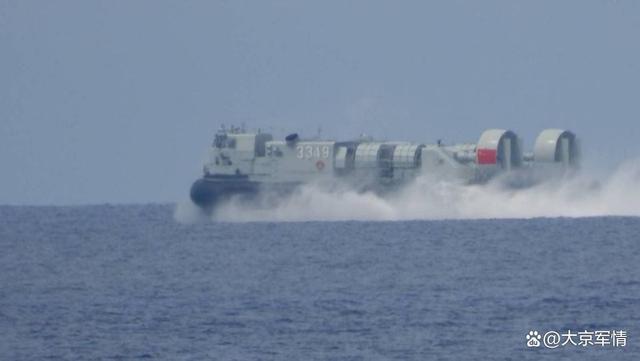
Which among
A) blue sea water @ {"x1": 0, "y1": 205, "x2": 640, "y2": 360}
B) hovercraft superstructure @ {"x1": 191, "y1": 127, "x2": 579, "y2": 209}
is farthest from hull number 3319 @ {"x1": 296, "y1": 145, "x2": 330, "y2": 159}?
blue sea water @ {"x1": 0, "y1": 205, "x2": 640, "y2": 360}

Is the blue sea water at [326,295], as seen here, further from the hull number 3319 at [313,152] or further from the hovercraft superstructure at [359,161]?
the hull number 3319 at [313,152]

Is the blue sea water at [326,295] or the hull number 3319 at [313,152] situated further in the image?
the hull number 3319 at [313,152]

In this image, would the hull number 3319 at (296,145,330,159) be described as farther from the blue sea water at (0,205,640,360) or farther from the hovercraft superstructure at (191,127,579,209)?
the blue sea water at (0,205,640,360)

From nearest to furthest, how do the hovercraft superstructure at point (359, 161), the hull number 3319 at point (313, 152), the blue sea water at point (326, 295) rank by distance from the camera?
1. the blue sea water at point (326, 295)
2. the hovercraft superstructure at point (359, 161)
3. the hull number 3319 at point (313, 152)

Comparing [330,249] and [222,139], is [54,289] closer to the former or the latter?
[330,249]

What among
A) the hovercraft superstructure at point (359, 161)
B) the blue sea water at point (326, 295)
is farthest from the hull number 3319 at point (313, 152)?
the blue sea water at point (326, 295)

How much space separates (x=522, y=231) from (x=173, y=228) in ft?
64.9

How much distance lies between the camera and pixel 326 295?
46.7 m

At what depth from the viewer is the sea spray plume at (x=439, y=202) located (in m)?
78.7

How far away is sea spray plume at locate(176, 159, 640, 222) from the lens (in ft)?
258

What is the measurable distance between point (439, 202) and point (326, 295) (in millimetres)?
32678

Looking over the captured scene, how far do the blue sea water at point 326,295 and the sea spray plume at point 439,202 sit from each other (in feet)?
10.8

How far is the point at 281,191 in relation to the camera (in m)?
80.7

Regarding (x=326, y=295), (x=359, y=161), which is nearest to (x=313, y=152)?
(x=359, y=161)
